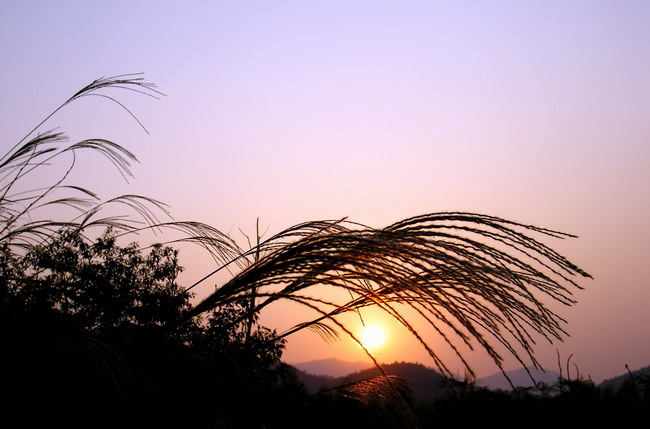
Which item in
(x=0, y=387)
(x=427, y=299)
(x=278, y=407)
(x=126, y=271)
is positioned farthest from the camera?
(x=126, y=271)

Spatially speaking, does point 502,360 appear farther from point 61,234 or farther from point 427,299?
point 61,234

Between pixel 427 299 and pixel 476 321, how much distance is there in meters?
0.12

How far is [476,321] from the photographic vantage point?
47.6 inches

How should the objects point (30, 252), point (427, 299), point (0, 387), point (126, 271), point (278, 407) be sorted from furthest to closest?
point (126, 271), point (30, 252), point (278, 407), point (427, 299), point (0, 387)

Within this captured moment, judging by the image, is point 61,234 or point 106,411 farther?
point 61,234

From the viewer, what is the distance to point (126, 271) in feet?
31.6

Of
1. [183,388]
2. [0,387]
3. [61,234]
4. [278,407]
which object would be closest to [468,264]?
[183,388]

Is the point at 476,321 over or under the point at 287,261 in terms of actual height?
under

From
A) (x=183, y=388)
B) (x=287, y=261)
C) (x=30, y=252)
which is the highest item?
(x=30, y=252)

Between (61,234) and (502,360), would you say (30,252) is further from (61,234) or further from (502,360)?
(502,360)

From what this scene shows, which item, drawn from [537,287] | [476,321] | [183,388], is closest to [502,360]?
[476,321]

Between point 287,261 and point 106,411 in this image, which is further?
point 287,261

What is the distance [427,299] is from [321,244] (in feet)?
0.85

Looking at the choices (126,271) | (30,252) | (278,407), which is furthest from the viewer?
(126,271)
